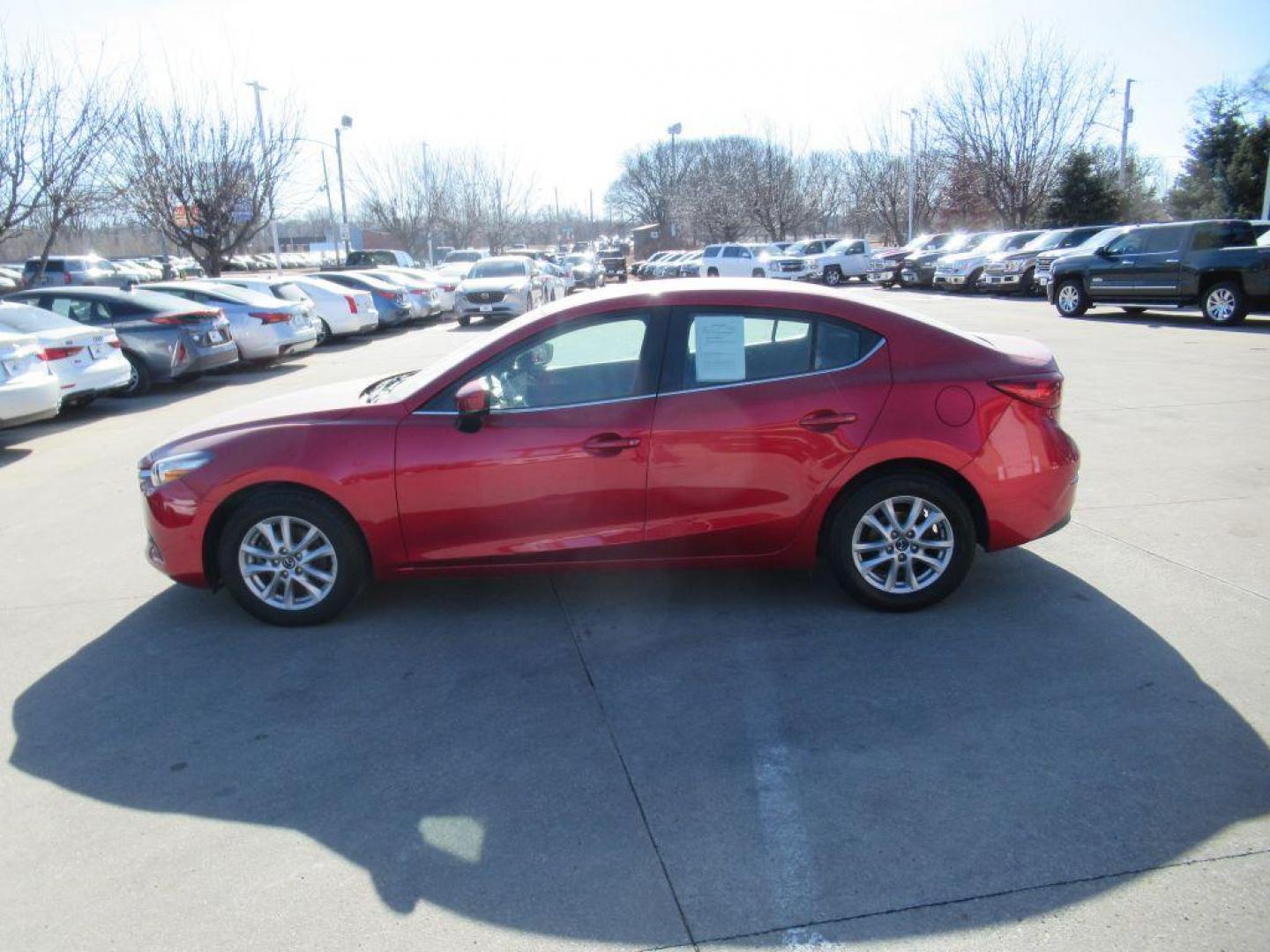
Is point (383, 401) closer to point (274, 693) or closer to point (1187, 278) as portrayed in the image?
point (274, 693)

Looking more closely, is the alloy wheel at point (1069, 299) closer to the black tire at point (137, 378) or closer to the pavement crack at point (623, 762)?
the black tire at point (137, 378)

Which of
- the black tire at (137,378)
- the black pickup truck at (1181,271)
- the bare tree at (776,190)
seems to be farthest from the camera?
the bare tree at (776,190)

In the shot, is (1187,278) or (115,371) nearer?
(115,371)

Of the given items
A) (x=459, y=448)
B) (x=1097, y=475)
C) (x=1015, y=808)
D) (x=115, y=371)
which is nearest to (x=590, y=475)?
(x=459, y=448)

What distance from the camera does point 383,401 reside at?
4.80m

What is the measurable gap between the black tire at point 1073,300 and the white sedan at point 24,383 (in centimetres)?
1901

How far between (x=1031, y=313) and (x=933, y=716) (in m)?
20.4

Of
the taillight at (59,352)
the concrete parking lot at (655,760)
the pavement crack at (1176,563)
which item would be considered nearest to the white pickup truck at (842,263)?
the taillight at (59,352)

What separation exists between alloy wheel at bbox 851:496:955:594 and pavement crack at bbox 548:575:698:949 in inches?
55.9

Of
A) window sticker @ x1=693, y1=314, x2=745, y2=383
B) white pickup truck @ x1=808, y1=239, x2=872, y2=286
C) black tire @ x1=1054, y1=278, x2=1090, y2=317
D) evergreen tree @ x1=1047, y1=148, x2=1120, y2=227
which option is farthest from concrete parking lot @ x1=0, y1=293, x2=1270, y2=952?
evergreen tree @ x1=1047, y1=148, x2=1120, y2=227

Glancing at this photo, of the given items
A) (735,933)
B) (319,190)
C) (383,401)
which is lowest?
(735,933)

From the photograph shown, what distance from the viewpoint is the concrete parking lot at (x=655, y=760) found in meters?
2.73

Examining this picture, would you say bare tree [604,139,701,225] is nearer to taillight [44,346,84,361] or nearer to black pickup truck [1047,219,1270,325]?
black pickup truck [1047,219,1270,325]

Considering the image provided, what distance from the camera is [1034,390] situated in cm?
470
